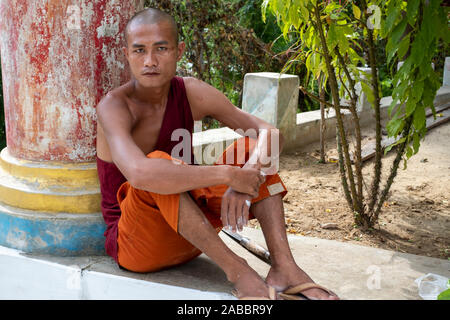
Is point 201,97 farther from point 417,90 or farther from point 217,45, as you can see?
point 217,45

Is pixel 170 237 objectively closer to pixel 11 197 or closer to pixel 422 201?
pixel 11 197

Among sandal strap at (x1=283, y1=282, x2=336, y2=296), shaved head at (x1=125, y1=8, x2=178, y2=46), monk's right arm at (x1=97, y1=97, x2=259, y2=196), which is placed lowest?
sandal strap at (x1=283, y1=282, x2=336, y2=296)

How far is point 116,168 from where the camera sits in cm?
265

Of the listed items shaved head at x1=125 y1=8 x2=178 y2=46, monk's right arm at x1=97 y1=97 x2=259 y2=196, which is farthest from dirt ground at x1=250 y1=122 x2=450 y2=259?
shaved head at x1=125 y1=8 x2=178 y2=46

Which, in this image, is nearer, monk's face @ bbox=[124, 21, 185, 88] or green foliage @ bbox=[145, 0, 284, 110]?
monk's face @ bbox=[124, 21, 185, 88]

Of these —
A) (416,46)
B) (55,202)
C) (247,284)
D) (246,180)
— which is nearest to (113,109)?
(55,202)

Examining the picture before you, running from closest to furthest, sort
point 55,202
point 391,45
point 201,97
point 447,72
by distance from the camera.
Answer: point 55,202 → point 201,97 → point 391,45 → point 447,72

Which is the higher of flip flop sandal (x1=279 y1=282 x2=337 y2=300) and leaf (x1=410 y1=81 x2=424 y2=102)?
leaf (x1=410 y1=81 x2=424 y2=102)

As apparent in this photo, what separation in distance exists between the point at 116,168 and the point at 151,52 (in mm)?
607

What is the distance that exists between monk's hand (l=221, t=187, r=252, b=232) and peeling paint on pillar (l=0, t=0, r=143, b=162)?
869 mm

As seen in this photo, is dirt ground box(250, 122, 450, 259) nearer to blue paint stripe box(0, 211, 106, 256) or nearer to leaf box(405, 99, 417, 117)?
leaf box(405, 99, 417, 117)

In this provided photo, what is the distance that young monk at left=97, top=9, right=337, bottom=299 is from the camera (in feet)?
7.53

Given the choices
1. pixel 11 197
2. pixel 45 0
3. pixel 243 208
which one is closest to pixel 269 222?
pixel 243 208

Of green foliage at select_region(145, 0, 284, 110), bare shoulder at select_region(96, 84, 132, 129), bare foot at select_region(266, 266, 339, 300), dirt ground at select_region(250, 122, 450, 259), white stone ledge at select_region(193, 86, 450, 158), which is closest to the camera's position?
bare foot at select_region(266, 266, 339, 300)
